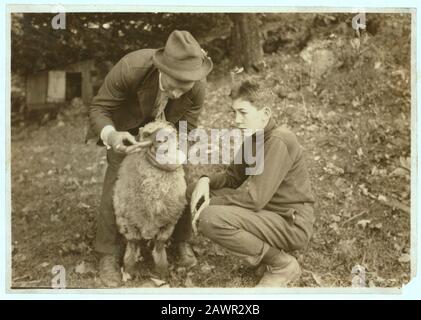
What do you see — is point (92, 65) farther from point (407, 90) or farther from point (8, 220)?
point (407, 90)

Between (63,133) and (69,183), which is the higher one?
(63,133)

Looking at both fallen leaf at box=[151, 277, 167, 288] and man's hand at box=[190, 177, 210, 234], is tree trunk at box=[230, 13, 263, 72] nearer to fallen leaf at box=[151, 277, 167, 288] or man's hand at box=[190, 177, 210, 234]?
man's hand at box=[190, 177, 210, 234]

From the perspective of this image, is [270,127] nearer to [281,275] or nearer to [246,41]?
[246,41]

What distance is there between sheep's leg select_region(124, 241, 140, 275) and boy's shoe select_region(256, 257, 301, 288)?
1.28 m

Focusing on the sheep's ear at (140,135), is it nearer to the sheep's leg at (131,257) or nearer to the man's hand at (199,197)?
the man's hand at (199,197)

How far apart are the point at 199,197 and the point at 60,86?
1.89m

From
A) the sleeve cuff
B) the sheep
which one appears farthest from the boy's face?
the sleeve cuff

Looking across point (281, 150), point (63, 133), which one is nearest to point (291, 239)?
point (281, 150)

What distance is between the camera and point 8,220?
6.05m

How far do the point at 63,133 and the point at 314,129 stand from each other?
2630 mm

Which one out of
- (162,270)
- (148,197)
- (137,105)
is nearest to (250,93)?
(137,105)

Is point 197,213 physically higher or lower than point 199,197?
lower

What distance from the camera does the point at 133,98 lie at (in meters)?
5.90

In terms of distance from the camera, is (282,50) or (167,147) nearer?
(167,147)
